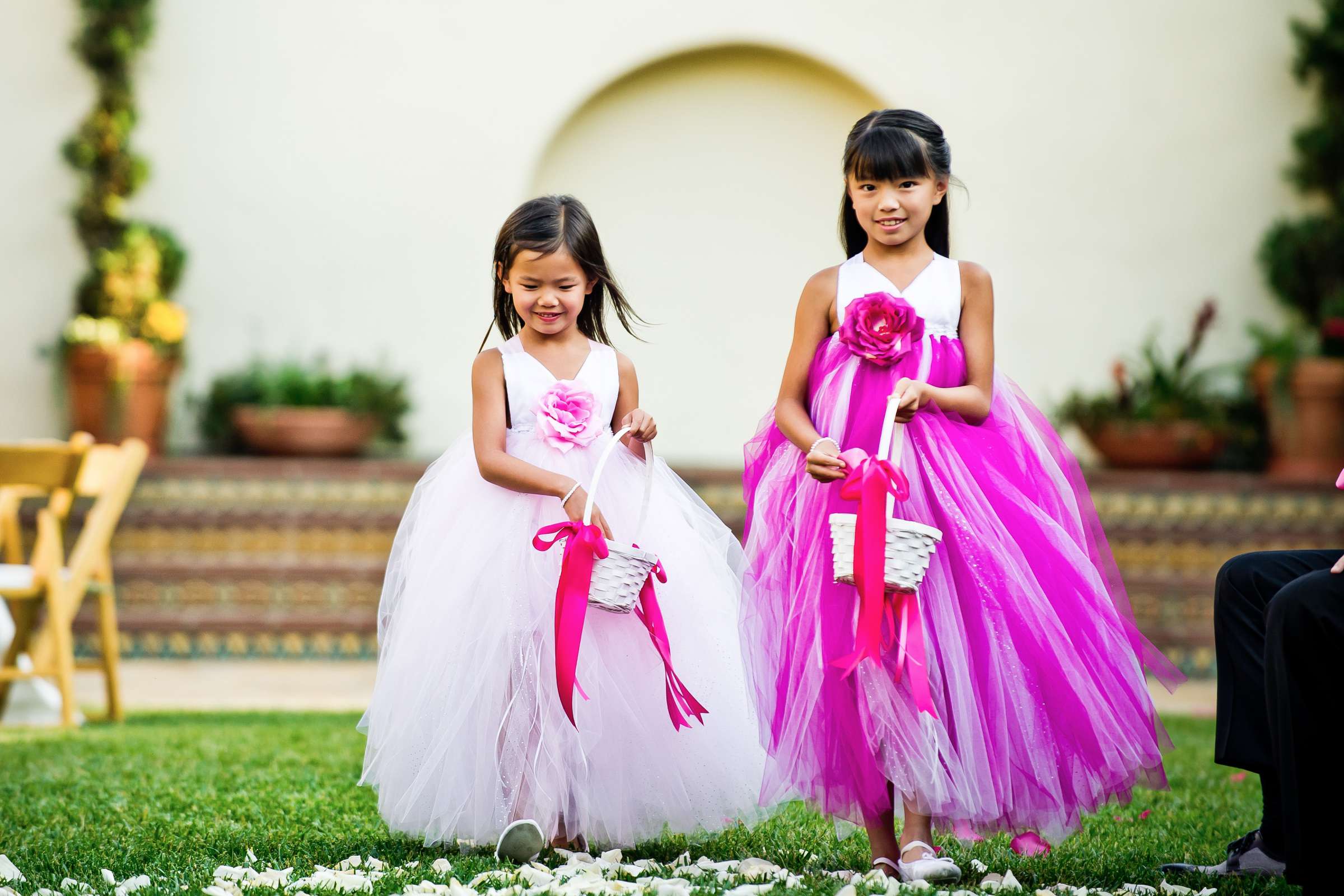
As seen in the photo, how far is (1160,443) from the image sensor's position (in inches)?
309

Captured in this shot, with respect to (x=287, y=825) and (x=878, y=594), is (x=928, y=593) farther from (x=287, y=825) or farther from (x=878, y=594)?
(x=287, y=825)

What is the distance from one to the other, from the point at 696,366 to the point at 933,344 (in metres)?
6.12

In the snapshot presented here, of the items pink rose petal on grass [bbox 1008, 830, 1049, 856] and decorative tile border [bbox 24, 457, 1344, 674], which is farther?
decorative tile border [bbox 24, 457, 1344, 674]

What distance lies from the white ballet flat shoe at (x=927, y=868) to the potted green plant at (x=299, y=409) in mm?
5704

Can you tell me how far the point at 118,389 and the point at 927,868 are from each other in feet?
20.6

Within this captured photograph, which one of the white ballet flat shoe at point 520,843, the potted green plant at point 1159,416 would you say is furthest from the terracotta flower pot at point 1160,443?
the white ballet flat shoe at point 520,843

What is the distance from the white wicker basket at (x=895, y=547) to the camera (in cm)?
248

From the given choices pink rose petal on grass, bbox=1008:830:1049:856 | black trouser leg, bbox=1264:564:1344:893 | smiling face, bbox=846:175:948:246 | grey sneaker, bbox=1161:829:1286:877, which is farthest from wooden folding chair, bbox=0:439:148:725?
black trouser leg, bbox=1264:564:1344:893

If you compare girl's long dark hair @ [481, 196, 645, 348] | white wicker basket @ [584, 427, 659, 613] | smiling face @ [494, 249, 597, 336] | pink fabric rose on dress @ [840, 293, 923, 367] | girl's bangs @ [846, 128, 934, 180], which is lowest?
white wicker basket @ [584, 427, 659, 613]

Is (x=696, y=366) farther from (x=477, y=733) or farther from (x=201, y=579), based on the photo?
(x=477, y=733)

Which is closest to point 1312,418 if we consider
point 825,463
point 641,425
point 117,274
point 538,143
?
point 538,143

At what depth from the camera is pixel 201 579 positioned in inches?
290

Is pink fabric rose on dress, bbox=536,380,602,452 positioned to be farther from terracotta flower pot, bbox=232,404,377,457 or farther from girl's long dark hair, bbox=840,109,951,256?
terracotta flower pot, bbox=232,404,377,457

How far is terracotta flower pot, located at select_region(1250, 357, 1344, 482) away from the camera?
774cm
